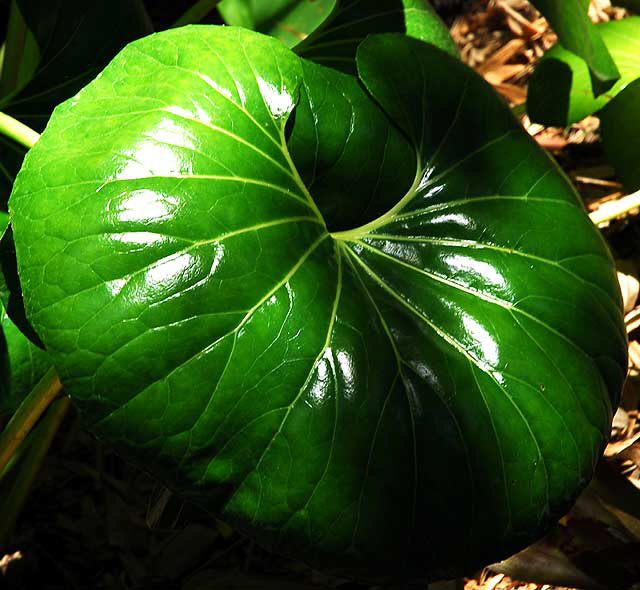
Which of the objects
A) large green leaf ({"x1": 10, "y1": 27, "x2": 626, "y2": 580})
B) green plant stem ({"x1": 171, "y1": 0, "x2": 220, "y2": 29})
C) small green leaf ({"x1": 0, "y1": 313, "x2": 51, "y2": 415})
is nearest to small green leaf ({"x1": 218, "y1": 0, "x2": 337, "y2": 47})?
green plant stem ({"x1": 171, "y1": 0, "x2": 220, "y2": 29})

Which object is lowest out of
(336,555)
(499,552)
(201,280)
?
(499,552)

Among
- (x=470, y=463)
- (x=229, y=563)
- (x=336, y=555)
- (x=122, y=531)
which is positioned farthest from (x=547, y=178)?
(x=122, y=531)

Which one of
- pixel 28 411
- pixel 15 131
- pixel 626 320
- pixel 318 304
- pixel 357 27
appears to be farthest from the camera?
pixel 626 320

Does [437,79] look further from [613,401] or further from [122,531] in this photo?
[122,531]

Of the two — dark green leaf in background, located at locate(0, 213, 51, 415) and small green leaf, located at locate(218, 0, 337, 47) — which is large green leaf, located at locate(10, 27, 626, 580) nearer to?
dark green leaf in background, located at locate(0, 213, 51, 415)

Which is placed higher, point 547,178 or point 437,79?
point 437,79

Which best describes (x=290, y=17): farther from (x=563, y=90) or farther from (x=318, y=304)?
(x=318, y=304)

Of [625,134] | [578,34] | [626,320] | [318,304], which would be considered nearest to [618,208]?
[625,134]
